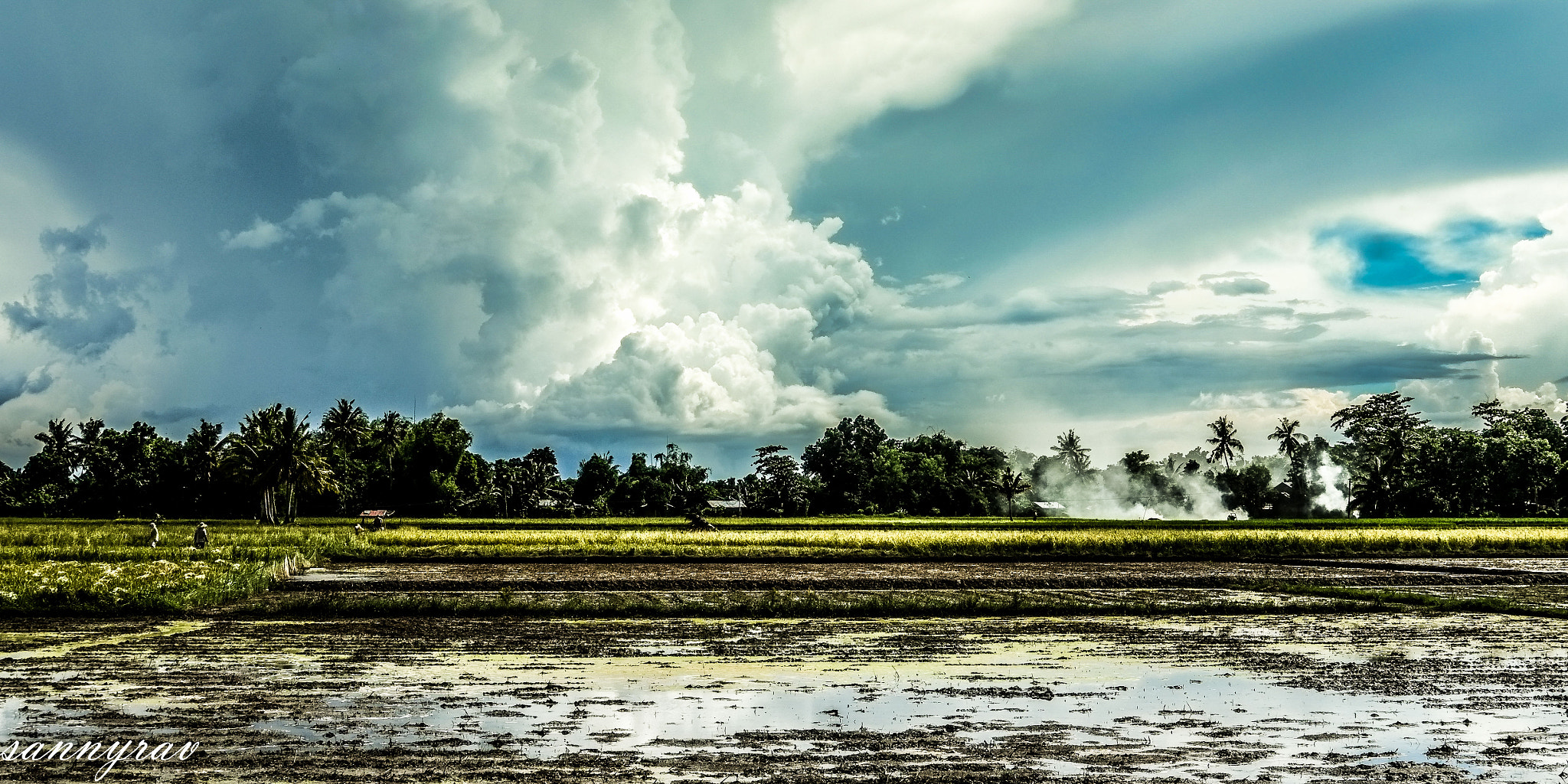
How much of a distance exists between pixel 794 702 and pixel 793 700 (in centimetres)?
13

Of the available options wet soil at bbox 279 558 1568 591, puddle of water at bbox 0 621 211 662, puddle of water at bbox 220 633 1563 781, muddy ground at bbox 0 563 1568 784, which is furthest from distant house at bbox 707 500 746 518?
puddle of water at bbox 220 633 1563 781

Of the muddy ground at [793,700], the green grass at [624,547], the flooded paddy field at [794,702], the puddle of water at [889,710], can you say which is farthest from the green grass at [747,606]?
the puddle of water at [889,710]

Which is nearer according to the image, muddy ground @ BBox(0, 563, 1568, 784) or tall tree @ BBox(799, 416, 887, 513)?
muddy ground @ BBox(0, 563, 1568, 784)

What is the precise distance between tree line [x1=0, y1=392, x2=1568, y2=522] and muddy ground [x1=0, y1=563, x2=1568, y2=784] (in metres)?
68.5

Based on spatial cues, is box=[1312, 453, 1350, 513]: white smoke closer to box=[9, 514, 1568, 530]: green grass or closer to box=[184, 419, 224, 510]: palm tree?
box=[9, 514, 1568, 530]: green grass

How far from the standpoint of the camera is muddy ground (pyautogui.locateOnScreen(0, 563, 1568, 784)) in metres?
9.37

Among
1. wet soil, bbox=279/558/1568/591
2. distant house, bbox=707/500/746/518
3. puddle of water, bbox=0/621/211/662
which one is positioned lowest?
wet soil, bbox=279/558/1568/591

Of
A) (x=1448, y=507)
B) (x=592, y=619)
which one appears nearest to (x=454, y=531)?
(x=592, y=619)

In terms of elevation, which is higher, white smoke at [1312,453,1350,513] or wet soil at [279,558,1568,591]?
white smoke at [1312,453,1350,513]

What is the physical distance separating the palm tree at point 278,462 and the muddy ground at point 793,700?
64.2 metres

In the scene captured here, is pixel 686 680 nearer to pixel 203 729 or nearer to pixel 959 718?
pixel 959 718

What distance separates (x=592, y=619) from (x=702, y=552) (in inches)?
813

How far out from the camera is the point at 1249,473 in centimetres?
11869

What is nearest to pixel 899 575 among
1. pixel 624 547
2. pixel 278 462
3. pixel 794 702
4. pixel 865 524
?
pixel 624 547
